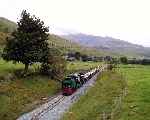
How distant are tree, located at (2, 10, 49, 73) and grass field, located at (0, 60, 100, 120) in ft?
11.5

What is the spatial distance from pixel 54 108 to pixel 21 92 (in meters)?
10.3

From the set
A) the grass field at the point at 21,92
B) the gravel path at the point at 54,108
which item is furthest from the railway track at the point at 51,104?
the grass field at the point at 21,92

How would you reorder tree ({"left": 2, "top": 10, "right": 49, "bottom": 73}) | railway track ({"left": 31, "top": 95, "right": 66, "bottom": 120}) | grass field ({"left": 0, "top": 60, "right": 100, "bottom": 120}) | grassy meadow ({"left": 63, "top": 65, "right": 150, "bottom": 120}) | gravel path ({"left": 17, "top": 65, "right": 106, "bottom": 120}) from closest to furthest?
grassy meadow ({"left": 63, "top": 65, "right": 150, "bottom": 120}) → railway track ({"left": 31, "top": 95, "right": 66, "bottom": 120}) → gravel path ({"left": 17, "top": 65, "right": 106, "bottom": 120}) → grass field ({"left": 0, "top": 60, "right": 100, "bottom": 120}) → tree ({"left": 2, "top": 10, "right": 49, "bottom": 73})

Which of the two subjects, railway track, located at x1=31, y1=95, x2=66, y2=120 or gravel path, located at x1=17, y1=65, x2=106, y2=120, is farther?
gravel path, located at x1=17, y1=65, x2=106, y2=120

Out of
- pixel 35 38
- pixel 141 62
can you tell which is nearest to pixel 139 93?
pixel 35 38

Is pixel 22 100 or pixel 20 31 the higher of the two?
pixel 20 31

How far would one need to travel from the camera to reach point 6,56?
8044 cm

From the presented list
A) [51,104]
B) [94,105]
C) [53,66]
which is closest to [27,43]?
[53,66]

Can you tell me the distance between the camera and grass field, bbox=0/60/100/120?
187 ft

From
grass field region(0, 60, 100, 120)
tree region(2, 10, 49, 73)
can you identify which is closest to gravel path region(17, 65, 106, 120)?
grass field region(0, 60, 100, 120)

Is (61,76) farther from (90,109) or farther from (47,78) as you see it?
(90,109)

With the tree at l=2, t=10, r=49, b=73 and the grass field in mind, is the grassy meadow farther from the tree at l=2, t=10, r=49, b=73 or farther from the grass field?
the tree at l=2, t=10, r=49, b=73

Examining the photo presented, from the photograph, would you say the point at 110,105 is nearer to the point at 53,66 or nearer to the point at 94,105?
the point at 94,105

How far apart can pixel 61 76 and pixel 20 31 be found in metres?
15.4
